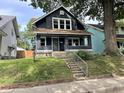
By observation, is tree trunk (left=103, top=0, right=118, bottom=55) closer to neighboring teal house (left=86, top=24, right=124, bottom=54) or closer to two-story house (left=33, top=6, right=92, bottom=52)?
two-story house (left=33, top=6, right=92, bottom=52)

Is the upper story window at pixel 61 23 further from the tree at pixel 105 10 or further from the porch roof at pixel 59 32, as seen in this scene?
the tree at pixel 105 10

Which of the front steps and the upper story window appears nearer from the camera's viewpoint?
the front steps

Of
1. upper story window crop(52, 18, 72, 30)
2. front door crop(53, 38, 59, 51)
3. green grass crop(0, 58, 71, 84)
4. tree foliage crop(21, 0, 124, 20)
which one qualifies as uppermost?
tree foliage crop(21, 0, 124, 20)

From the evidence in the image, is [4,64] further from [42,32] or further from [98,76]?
[42,32]

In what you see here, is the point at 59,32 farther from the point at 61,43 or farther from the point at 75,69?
the point at 75,69

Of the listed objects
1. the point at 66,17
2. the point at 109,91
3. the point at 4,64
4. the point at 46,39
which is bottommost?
the point at 109,91

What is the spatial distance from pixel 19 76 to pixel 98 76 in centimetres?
549

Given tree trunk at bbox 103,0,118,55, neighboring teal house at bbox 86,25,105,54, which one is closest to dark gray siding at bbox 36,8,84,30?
neighboring teal house at bbox 86,25,105,54

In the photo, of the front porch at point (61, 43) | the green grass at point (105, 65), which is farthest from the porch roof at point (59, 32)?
the green grass at point (105, 65)

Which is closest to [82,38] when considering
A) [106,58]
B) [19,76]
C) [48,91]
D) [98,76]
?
[106,58]

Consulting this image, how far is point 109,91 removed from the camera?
34.8 ft

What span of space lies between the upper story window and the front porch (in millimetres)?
1606

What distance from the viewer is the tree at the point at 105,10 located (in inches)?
768

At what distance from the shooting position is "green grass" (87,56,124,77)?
15.1 metres
